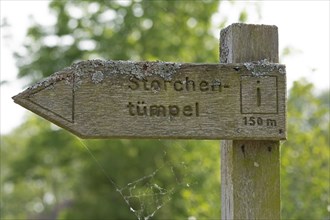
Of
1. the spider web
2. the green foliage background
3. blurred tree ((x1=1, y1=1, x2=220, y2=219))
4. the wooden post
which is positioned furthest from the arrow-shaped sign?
blurred tree ((x1=1, y1=1, x2=220, y2=219))

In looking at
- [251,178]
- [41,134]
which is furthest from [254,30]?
[41,134]

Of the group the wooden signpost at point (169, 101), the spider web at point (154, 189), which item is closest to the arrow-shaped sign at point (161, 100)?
the wooden signpost at point (169, 101)

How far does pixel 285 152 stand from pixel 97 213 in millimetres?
8866

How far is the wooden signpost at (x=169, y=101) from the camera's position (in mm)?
2658

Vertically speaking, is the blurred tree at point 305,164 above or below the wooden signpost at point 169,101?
below

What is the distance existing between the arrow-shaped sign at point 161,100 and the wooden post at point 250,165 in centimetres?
11

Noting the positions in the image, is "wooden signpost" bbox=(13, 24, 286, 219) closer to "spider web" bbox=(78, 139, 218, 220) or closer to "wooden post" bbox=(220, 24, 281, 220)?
"wooden post" bbox=(220, 24, 281, 220)

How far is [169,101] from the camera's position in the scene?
2.71 m

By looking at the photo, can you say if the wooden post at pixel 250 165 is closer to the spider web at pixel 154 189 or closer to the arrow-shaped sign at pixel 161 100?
the arrow-shaped sign at pixel 161 100

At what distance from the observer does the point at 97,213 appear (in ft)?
50.4

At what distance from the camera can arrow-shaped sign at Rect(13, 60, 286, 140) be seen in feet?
8.71

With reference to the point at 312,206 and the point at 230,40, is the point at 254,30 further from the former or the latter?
the point at 312,206

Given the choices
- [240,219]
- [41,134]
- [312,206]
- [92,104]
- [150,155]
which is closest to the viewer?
[92,104]

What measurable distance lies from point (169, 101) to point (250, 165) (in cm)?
38
